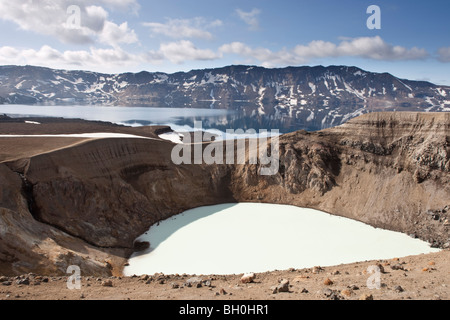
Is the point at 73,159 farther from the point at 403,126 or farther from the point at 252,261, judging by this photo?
the point at 403,126

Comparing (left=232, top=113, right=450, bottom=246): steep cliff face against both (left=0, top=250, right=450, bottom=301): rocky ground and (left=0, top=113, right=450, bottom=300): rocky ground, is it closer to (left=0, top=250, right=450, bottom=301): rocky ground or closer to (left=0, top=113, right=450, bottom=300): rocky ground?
(left=0, top=113, right=450, bottom=300): rocky ground

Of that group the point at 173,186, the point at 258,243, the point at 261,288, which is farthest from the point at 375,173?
the point at 261,288

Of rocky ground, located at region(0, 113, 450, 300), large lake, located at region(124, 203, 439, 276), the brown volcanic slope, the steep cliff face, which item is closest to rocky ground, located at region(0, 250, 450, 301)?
rocky ground, located at region(0, 113, 450, 300)

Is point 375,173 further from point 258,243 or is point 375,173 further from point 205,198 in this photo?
point 205,198

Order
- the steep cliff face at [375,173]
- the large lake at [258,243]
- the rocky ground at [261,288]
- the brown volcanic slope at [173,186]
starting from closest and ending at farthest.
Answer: the rocky ground at [261,288]
the brown volcanic slope at [173,186]
the large lake at [258,243]
the steep cliff face at [375,173]

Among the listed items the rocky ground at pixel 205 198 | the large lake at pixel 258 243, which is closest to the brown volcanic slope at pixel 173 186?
the rocky ground at pixel 205 198

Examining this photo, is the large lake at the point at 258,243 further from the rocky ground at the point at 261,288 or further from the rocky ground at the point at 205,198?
the rocky ground at the point at 261,288
